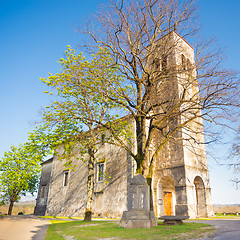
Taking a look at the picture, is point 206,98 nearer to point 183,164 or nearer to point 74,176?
point 183,164

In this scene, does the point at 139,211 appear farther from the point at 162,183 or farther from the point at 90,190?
the point at 162,183

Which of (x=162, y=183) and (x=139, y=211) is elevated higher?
(x=162, y=183)

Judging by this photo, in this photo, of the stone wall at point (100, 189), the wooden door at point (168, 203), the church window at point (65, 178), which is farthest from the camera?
the church window at point (65, 178)

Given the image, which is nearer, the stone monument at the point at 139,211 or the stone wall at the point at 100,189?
the stone monument at the point at 139,211

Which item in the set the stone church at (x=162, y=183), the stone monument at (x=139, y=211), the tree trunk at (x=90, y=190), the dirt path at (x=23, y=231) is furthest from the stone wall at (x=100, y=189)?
the stone monument at (x=139, y=211)

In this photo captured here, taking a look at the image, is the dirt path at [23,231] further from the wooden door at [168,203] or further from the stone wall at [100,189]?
the wooden door at [168,203]

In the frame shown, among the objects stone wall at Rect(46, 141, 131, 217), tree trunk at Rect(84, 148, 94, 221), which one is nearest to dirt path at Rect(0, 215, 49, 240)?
tree trunk at Rect(84, 148, 94, 221)

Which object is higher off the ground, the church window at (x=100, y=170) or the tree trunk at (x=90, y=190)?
the church window at (x=100, y=170)

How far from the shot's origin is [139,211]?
388 inches

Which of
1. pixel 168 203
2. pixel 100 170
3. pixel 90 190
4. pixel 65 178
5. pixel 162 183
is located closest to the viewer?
pixel 90 190

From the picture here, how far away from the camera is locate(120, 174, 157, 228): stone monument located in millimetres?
9555

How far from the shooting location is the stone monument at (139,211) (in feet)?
31.3

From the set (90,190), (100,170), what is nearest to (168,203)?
(100,170)

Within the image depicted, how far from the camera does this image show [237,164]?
16391 mm
